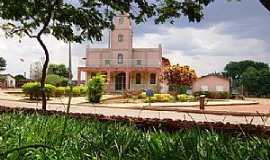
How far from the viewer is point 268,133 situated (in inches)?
330

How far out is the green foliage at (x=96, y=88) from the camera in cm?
3691

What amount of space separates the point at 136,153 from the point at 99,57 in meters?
55.7

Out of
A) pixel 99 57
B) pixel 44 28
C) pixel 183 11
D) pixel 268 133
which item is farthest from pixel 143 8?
pixel 99 57

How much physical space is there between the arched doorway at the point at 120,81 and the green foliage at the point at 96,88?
21.2 meters

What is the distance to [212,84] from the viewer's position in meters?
59.1

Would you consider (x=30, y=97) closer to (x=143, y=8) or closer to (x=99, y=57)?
(x=99, y=57)

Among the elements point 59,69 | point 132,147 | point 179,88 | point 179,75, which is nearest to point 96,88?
point 179,75

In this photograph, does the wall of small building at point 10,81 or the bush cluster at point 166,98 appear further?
the wall of small building at point 10,81

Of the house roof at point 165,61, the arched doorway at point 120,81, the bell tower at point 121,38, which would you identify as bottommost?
the arched doorway at point 120,81

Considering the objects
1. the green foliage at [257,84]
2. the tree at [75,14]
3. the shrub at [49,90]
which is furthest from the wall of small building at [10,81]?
the tree at [75,14]

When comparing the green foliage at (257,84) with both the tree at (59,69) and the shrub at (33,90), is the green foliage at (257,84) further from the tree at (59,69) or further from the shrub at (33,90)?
the shrub at (33,90)

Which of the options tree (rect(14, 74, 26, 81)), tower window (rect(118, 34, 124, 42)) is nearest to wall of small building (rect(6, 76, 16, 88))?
tree (rect(14, 74, 26, 81))

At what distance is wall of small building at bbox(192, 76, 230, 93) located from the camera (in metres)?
58.5

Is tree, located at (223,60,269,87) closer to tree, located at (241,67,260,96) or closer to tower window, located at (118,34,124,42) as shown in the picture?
tree, located at (241,67,260,96)
